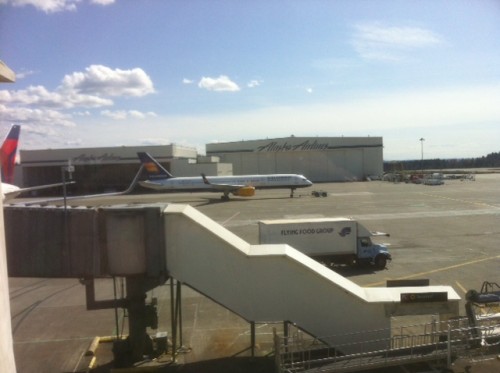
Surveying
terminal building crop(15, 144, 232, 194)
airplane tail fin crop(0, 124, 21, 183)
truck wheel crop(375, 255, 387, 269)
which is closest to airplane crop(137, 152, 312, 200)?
terminal building crop(15, 144, 232, 194)

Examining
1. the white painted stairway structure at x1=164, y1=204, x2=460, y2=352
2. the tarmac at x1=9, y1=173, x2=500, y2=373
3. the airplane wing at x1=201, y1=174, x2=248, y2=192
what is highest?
the airplane wing at x1=201, y1=174, x2=248, y2=192

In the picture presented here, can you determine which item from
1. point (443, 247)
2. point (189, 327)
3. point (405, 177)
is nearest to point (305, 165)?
point (405, 177)

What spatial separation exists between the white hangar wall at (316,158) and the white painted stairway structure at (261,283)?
375 feet

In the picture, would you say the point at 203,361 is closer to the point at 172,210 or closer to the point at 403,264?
the point at 172,210

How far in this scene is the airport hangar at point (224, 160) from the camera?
103 metres

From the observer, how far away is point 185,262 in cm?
1398

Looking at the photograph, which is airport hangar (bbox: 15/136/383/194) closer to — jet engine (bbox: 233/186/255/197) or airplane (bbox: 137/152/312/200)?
airplane (bbox: 137/152/312/200)

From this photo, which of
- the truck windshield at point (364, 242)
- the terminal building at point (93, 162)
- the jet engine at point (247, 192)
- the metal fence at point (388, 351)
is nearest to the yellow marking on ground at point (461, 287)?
the truck windshield at point (364, 242)

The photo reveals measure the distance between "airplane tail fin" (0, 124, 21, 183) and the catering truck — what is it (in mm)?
18484

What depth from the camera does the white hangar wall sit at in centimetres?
12825

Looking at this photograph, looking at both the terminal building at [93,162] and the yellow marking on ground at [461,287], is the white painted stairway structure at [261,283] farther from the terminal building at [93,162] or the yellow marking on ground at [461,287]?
the terminal building at [93,162]

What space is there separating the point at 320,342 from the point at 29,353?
1122 cm

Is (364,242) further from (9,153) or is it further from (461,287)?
(9,153)

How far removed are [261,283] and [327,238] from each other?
14506 mm
